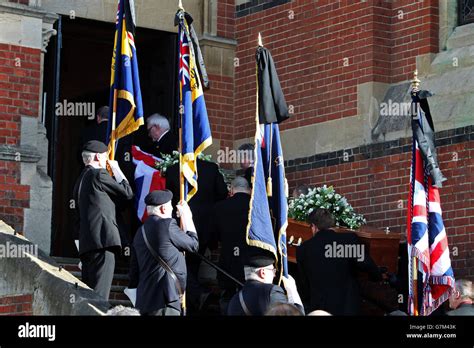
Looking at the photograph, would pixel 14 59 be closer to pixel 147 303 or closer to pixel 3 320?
pixel 147 303

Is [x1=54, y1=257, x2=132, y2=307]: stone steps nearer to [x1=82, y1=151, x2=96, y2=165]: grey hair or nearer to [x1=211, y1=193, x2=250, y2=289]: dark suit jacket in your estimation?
[x1=211, y1=193, x2=250, y2=289]: dark suit jacket

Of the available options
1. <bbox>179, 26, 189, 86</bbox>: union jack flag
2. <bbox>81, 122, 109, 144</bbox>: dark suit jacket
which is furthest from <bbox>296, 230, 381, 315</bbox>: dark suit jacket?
<bbox>81, 122, 109, 144</bbox>: dark suit jacket

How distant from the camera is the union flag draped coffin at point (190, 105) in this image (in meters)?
14.4

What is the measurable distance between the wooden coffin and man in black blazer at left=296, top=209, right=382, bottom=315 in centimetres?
78

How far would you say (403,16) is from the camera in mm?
16641

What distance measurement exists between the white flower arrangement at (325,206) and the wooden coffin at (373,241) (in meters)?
0.16

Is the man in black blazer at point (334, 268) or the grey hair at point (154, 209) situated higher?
the grey hair at point (154, 209)

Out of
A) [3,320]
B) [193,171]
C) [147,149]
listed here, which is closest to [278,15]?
[147,149]

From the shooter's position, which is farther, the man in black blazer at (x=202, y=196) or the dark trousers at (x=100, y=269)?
the man in black blazer at (x=202, y=196)

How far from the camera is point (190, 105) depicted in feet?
47.7

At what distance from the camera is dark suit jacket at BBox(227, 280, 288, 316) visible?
35.8 ft

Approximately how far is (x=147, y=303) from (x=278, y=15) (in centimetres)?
643

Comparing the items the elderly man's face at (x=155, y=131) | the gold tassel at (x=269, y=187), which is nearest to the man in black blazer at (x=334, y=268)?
the gold tassel at (x=269, y=187)

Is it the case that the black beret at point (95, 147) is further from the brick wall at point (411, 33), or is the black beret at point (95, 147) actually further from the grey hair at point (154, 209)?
the brick wall at point (411, 33)
